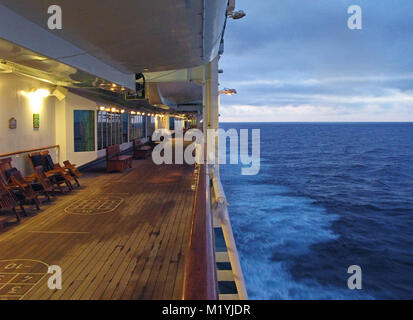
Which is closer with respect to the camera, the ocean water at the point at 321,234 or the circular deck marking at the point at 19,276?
the circular deck marking at the point at 19,276

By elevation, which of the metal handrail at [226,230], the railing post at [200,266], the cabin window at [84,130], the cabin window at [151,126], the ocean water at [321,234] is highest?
the cabin window at [151,126]

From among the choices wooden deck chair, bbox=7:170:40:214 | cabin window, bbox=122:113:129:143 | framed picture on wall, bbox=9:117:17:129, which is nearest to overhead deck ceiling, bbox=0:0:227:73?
wooden deck chair, bbox=7:170:40:214

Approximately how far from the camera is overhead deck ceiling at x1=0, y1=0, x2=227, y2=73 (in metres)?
2.97

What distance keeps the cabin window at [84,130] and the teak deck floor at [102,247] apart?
3.76 meters

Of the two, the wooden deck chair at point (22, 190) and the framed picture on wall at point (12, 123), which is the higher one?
the framed picture on wall at point (12, 123)

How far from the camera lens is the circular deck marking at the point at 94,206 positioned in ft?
18.4

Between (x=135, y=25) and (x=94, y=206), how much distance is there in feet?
11.6

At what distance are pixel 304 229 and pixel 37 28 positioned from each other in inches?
519

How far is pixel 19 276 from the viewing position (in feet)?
10.6

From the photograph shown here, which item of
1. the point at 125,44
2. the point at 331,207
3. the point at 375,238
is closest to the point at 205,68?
the point at 125,44

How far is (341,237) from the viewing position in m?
14.1

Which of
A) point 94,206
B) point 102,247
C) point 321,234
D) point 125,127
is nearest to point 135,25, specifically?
point 102,247

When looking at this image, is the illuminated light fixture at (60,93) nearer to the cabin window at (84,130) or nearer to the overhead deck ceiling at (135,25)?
the cabin window at (84,130)

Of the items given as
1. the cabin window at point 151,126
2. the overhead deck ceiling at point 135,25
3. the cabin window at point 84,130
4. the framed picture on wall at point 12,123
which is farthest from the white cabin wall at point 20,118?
the cabin window at point 151,126
